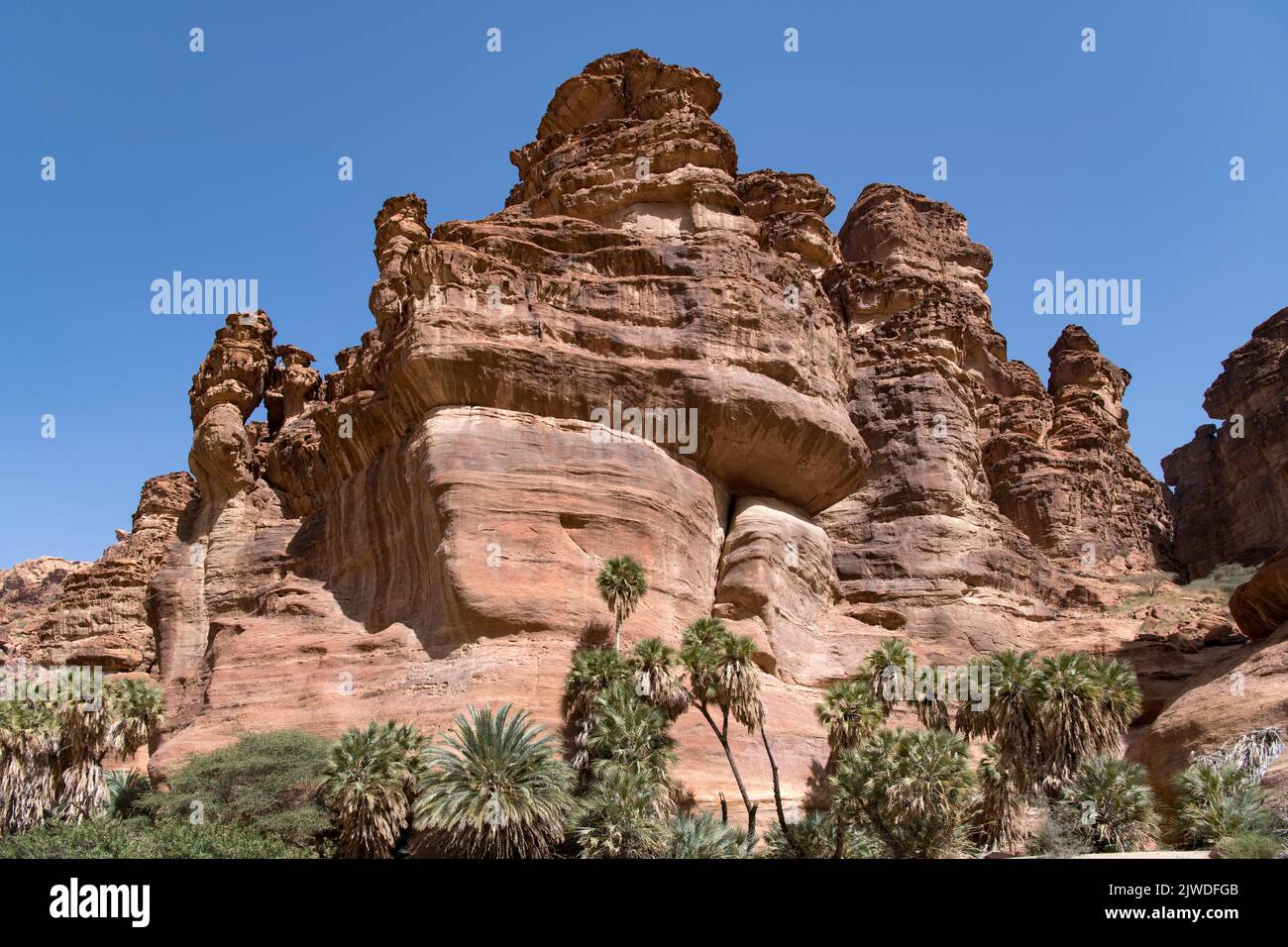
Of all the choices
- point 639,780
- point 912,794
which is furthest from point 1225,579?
point 639,780

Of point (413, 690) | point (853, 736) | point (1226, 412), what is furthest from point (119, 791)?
point (1226, 412)

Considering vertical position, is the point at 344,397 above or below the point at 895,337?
below

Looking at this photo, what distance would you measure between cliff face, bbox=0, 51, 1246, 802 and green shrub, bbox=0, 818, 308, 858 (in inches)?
154

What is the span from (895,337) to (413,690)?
33.9 metres

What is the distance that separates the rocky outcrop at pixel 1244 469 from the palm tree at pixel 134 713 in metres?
56.7

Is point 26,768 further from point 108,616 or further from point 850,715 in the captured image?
point 108,616

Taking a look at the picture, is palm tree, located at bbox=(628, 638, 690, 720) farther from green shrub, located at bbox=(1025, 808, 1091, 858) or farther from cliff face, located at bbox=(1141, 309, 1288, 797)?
cliff face, located at bbox=(1141, 309, 1288, 797)

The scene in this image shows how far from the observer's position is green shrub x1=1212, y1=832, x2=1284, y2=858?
2369 cm

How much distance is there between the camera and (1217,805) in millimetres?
27344

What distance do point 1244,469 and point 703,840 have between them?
58526 millimetres

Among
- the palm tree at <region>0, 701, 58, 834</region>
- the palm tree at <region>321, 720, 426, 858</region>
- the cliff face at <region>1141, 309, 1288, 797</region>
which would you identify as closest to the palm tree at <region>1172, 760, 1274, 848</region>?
the cliff face at <region>1141, 309, 1288, 797</region>

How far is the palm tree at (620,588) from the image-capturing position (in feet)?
112
